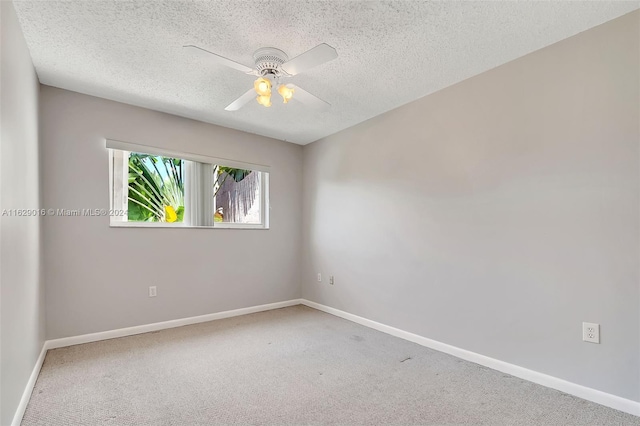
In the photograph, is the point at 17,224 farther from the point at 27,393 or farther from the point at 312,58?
the point at 312,58

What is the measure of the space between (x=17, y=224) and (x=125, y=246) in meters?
1.34

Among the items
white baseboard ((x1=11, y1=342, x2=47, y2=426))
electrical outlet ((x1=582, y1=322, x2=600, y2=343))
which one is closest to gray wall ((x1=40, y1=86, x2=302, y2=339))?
white baseboard ((x1=11, y1=342, x2=47, y2=426))

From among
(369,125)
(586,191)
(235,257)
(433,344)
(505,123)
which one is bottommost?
(433,344)

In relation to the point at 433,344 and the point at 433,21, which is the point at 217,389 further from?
the point at 433,21

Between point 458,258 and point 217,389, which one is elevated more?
point 458,258

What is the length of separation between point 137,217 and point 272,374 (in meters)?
2.16

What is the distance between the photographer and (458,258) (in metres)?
2.60

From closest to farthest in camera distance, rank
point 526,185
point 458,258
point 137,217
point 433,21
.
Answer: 1. point 433,21
2. point 526,185
3. point 458,258
4. point 137,217

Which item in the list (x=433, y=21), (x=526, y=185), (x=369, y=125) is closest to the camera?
(x=433, y=21)

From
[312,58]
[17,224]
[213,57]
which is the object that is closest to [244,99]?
[213,57]

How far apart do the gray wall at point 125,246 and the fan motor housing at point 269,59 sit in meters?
1.73

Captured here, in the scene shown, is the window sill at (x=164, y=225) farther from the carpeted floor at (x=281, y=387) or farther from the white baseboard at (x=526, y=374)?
the white baseboard at (x=526, y=374)

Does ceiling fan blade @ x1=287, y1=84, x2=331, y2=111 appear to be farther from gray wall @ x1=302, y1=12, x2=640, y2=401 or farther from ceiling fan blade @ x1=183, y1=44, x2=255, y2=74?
gray wall @ x1=302, y1=12, x2=640, y2=401

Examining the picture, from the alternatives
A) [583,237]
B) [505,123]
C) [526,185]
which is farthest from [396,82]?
[583,237]
